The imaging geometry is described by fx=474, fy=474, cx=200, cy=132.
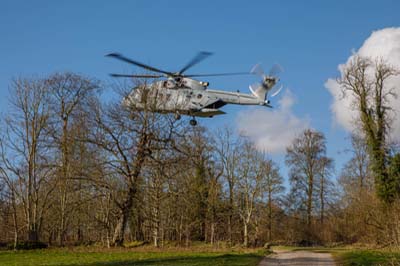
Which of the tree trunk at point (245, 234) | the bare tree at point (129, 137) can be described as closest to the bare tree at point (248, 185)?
the tree trunk at point (245, 234)

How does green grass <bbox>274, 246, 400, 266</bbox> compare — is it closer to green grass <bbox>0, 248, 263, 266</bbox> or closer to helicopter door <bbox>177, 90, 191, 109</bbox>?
green grass <bbox>0, 248, 263, 266</bbox>

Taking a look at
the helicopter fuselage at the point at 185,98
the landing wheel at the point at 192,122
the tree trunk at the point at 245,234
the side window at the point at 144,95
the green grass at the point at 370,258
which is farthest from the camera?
the tree trunk at the point at 245,234

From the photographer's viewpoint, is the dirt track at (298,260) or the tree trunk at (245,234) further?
the tree trunk at (245,234)

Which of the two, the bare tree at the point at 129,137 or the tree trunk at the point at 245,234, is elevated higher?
the bare tree at the point at 129,137

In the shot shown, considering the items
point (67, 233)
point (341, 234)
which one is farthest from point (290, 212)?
point (67, 233)

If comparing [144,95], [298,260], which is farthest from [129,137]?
[298,260]

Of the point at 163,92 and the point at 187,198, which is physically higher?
the point at 163,92

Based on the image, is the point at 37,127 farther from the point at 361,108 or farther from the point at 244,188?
the point at 361,108

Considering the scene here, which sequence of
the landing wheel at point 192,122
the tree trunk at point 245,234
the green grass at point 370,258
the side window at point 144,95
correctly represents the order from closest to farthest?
the green grass at point 370,258, the side window at point 144,95, the landing wheel at point 192,122, the tree trunk at point 245,234

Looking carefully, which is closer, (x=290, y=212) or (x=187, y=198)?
(x=187, y=198)

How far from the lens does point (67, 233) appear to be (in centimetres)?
4381

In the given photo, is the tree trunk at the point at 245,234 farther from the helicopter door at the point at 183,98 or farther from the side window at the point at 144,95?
the side window at the point at 144,95

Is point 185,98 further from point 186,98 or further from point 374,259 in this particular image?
point 374,259

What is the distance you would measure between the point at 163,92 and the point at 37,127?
30.4 ft
